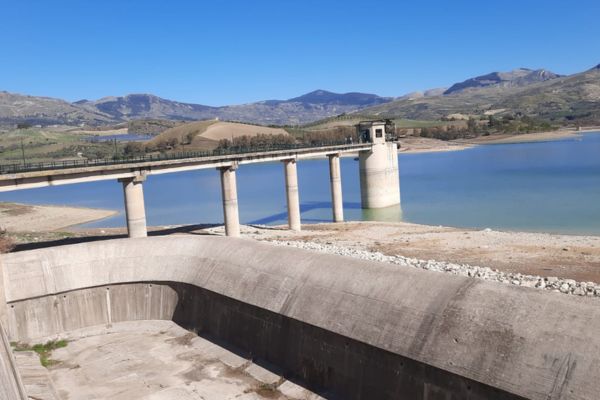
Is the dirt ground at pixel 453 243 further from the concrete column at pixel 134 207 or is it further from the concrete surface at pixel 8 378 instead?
the concrete surface at pixel 8 378

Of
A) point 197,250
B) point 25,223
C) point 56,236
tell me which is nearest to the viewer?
point 197,250

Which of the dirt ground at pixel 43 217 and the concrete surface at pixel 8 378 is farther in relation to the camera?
the dirt ground at pixel 43 217

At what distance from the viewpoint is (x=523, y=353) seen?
11953mm

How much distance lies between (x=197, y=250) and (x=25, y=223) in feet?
170

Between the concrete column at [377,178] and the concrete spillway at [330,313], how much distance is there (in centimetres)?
4364

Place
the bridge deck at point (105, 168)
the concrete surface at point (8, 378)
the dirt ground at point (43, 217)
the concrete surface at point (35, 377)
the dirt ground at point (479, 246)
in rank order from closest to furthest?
1. the concrete surface at point (8, 378)
2. the concrete surface at point (35, 377)
3. the dirt ground at point (479, 246)
4. the bridge deck at point (105, 168)
5. the dirt ground at point (43, 217)

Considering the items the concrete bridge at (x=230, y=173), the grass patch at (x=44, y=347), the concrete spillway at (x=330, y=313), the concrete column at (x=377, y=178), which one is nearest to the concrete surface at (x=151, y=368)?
the grass patch at (x=44, y=347)

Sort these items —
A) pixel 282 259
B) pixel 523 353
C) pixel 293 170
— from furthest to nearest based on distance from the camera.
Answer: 1. pixel 293 170
2. pixel 282 259
3. pixel 523 353

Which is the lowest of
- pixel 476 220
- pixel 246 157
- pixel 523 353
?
pixel 476 220

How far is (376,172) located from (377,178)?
832mm

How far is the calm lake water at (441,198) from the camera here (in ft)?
177

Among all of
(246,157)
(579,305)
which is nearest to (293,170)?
(246,157)

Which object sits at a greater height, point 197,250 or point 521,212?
point 197,250

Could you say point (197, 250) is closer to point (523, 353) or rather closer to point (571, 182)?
point (523, 353)
